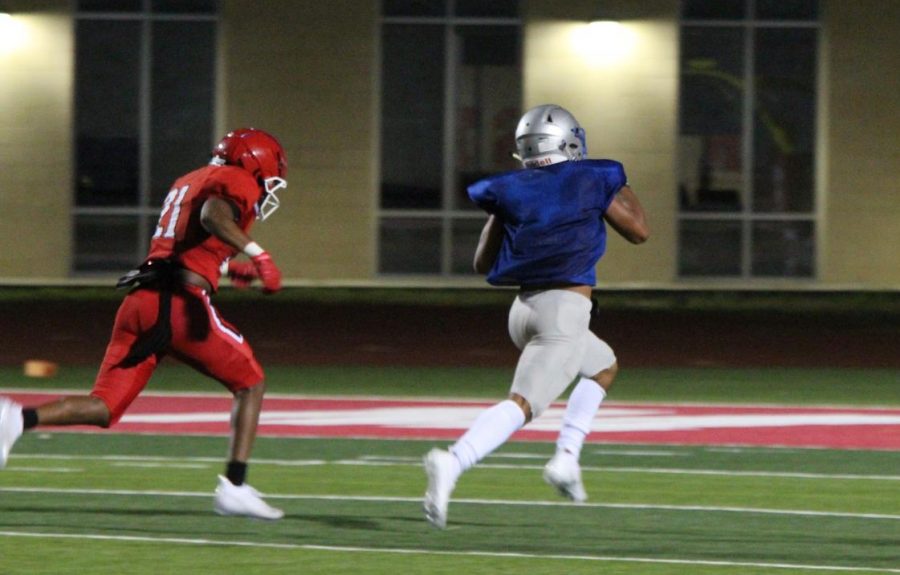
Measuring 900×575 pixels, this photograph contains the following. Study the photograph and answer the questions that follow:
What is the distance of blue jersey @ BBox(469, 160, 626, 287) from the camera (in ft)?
27.5

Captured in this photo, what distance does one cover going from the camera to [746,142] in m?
27.2

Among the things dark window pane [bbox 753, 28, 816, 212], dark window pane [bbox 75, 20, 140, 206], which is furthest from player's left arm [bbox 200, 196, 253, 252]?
dark window pane [bbox 753, 28, 816, 212]

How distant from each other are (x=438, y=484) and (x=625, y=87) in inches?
754

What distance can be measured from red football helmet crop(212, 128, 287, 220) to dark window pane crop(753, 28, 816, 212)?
19.0m

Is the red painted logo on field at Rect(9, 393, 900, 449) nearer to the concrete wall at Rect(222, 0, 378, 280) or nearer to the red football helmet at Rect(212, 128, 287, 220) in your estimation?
the red football helmet at Rect(212, 128, 287, 220)

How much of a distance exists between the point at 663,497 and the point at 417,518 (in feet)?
4.73

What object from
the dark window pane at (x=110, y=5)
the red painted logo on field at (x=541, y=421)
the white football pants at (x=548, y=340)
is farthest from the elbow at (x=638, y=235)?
the dark window pane at (x=110, y=5)

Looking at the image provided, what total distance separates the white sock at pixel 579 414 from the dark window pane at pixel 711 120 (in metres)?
18.2

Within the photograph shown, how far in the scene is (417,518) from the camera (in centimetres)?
895

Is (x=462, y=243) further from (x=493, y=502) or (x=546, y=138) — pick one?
(x=546, y=138)

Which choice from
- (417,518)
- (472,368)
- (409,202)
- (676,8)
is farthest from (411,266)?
(417,518)

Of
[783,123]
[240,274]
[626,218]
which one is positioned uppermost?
[783,123]

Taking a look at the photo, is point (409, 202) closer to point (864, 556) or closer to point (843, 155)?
point (843, 155)

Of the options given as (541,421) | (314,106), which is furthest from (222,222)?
(314,106)
